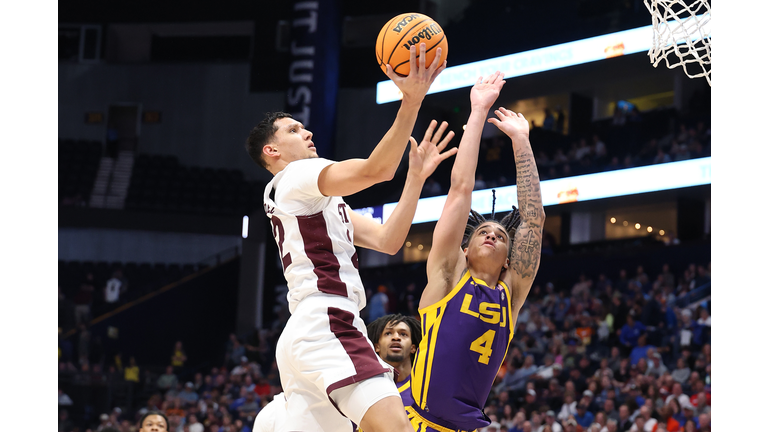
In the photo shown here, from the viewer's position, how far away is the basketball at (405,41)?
3453mm

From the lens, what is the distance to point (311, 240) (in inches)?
133

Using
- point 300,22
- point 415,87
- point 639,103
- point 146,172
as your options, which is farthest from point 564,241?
point 415,87

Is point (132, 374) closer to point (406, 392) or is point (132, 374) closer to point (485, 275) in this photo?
point (406, 392)

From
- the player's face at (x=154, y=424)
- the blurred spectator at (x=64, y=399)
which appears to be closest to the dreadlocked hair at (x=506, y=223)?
the player's face at (x=154, y=424)

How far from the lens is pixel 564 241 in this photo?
786 inches

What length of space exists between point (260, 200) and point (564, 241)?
8285 mm

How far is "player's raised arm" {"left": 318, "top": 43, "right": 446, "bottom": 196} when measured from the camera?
298 cm

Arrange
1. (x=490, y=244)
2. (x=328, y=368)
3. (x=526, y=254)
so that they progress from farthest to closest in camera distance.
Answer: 1. (x=526, y=254)
2. (x=490, y=244)
3. (x=328, y=368)

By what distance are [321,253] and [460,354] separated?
936mm

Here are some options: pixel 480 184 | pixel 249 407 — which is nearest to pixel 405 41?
pixel 249 407

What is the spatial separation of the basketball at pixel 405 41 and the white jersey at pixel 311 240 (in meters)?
0.54

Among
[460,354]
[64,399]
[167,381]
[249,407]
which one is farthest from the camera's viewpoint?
[167,381]
